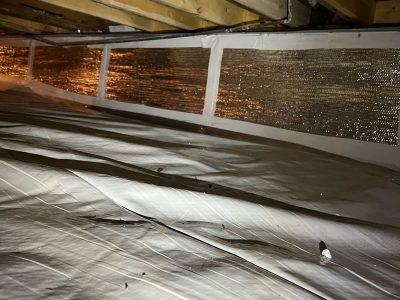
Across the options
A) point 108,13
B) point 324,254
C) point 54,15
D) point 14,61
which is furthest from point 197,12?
point 14,61

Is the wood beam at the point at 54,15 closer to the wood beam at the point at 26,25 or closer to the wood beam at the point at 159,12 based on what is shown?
the wood beam at the point at 26,25

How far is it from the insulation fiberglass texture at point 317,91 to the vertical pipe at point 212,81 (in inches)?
1.6

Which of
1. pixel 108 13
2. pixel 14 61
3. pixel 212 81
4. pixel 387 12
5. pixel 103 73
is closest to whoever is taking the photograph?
pixel 387 12

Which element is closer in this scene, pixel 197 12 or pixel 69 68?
pixel 197 12

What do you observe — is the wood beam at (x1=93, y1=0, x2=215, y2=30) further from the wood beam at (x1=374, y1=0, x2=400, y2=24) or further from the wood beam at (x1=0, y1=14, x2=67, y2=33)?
the wood beam at (x1=0, y1=14, x2=67, y2=33)

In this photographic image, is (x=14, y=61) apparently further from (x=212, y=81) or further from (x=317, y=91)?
(x=317, y=91)

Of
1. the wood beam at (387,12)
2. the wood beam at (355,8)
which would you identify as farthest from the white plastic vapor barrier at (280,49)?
the wood beam at (387,12)

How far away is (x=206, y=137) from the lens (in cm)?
160

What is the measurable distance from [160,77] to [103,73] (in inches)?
26.2

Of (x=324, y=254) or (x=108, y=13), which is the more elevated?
(x=108, y=13)

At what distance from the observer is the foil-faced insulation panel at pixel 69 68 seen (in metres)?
2.89

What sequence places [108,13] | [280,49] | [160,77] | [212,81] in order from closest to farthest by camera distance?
[280,49], [108,13], [212,81], [160,77]

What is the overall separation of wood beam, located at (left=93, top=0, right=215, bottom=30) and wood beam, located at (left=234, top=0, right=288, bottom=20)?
49 centimetres

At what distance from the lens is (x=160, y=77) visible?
98.2 inches
